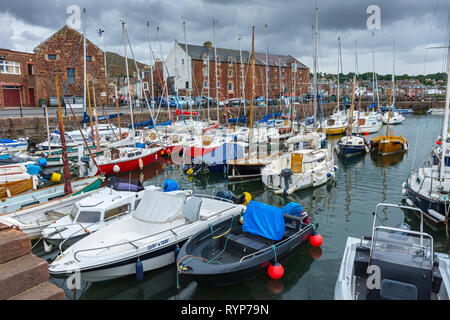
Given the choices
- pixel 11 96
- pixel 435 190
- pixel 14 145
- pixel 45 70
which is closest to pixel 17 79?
pixel 11 96

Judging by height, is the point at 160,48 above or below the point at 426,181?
above

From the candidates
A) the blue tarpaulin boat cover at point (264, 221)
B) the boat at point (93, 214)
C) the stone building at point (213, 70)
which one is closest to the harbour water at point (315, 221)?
the blue tarpaulin boat cover at point (264, 221)

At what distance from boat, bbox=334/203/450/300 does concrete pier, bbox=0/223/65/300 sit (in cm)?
534

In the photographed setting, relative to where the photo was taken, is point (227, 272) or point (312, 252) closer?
point (227, 272)

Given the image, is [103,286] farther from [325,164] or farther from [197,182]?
[325,164]

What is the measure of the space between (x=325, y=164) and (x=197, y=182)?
791 centimetres

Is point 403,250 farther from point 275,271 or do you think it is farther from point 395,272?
point 275,271

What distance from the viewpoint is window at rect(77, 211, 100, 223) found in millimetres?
10766

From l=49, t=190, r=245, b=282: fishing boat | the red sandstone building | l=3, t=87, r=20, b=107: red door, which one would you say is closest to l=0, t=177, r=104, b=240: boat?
l=49, t=190, r=245, b=282: fishing boat

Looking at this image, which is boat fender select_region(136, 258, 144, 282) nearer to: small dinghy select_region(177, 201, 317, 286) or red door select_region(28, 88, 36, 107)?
small dinghy select_region(177, 201, 317, 286)

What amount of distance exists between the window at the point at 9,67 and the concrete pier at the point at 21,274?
4098cm

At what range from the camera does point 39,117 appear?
31422mm

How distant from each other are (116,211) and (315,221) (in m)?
8.08
